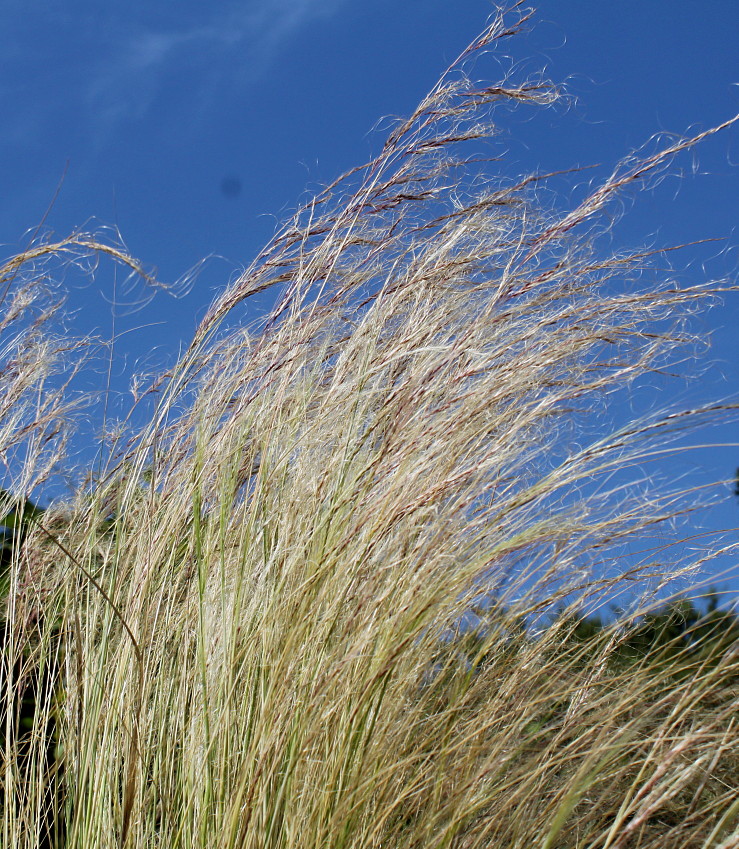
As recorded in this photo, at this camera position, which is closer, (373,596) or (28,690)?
(373,596)

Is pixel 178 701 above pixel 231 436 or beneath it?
beneath

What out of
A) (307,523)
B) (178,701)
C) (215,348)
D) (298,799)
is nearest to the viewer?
(298,799)

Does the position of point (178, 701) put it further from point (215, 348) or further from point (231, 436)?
point (215, 348)

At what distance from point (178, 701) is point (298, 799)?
41 cm

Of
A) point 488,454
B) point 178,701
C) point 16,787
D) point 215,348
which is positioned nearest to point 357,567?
point 488,454

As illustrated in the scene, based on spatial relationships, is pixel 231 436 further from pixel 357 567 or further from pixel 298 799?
pixel 298 799

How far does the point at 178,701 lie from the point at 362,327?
92cm

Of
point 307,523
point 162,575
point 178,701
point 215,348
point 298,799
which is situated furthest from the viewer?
point 215,348

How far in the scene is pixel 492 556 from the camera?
151 centimetres

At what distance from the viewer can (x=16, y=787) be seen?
2.02 m

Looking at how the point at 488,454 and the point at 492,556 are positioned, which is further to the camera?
the point at 488,454

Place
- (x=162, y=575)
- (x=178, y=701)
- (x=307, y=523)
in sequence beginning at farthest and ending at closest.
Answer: (x=162, y=575) < (x=178, y=701) < (x=307, y=523)

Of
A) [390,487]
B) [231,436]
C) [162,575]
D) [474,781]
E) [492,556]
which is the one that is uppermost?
[231,436]

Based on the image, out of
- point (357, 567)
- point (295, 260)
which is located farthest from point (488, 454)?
point (295, 260)
